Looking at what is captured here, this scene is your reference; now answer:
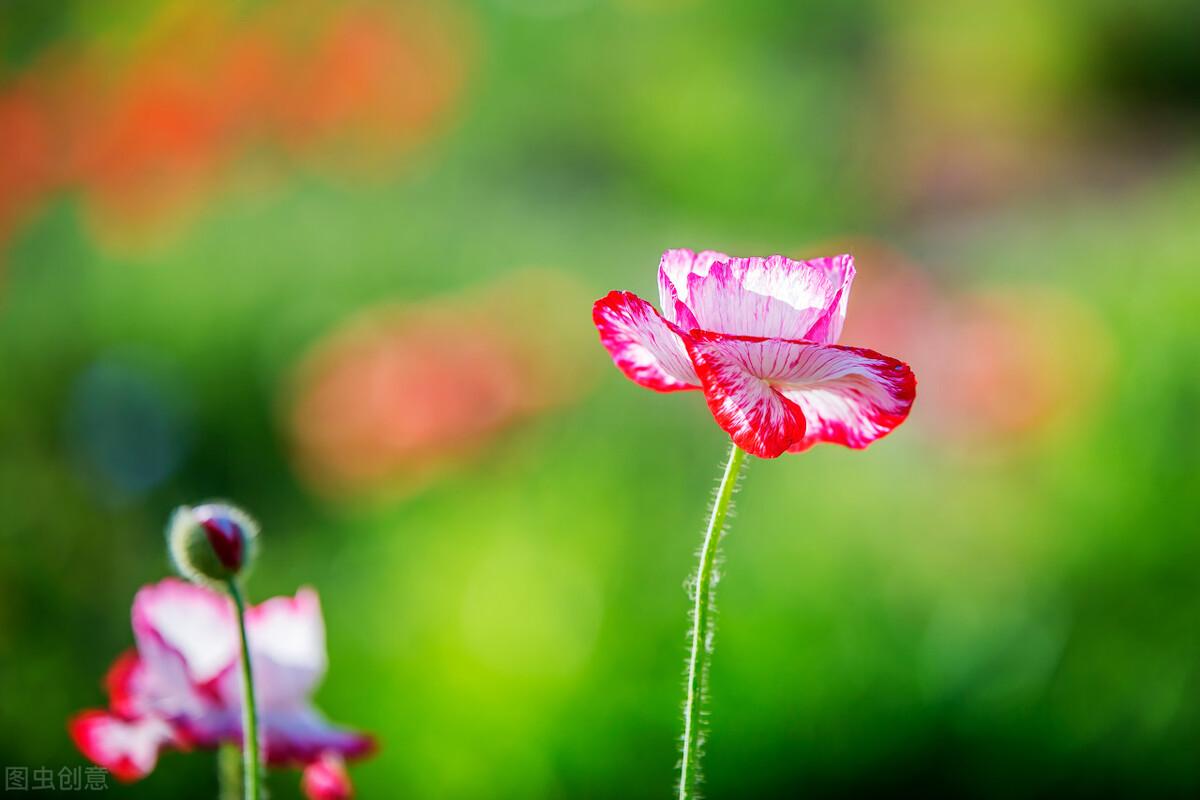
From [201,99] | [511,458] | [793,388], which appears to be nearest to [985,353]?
[511,458]

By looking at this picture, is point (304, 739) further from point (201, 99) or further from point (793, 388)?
point (201, 99)

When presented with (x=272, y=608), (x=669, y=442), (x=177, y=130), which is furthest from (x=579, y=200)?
(x=272, y=608)

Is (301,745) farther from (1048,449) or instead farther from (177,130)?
(177,130)

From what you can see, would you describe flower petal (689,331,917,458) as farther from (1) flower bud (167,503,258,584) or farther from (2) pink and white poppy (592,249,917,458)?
(1) flower bud (167,503,258,584)

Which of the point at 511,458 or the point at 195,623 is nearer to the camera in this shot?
the point at 195,623

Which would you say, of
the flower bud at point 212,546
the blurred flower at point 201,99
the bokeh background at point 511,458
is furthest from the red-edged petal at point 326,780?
the blurred flower at point 201,99

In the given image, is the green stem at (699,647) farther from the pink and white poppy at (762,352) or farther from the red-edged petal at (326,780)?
the red-edged petal at (326,780)
